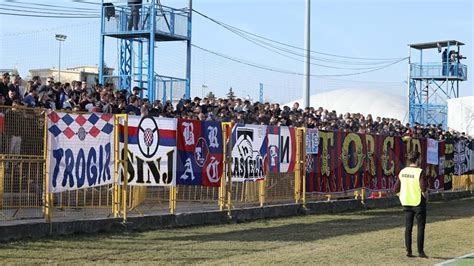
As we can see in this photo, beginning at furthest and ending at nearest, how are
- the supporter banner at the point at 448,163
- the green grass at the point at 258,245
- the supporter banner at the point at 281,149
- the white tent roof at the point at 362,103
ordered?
the white tent roof at the point at 362,103 → the supporter banner at the point at 448,163 → the supporter banner at the point at 281,149 → the green grass at the point at 258,245

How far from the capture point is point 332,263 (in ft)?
36.1

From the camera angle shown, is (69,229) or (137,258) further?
(69,229)

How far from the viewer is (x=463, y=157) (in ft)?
98.1

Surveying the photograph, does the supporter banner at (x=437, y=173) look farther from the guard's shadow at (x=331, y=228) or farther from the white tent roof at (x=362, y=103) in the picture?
the white tent roof at (x=362, y=103)

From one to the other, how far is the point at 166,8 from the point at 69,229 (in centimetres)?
1623

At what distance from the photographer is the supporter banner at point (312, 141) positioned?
63.9 feet

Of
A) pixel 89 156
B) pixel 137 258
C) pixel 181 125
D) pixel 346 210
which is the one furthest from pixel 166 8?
pixel 137 258

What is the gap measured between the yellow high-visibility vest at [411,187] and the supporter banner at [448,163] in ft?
53.8

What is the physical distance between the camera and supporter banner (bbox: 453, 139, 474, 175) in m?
29.3

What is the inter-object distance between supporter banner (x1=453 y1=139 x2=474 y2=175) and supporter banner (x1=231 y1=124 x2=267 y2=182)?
13858 millimetres

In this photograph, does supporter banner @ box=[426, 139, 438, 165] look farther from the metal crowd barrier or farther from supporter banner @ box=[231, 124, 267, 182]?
the metal crowd barrier

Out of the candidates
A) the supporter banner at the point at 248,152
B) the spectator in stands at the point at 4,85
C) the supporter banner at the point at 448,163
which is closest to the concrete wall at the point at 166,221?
the supporter banner at the point at 248,152

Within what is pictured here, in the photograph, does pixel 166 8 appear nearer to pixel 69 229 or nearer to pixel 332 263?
pixel 69 229

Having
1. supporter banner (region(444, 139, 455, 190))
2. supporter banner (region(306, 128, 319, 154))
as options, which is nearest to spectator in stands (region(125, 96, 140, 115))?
supporter banner (region(306, 128, 319, 154))
